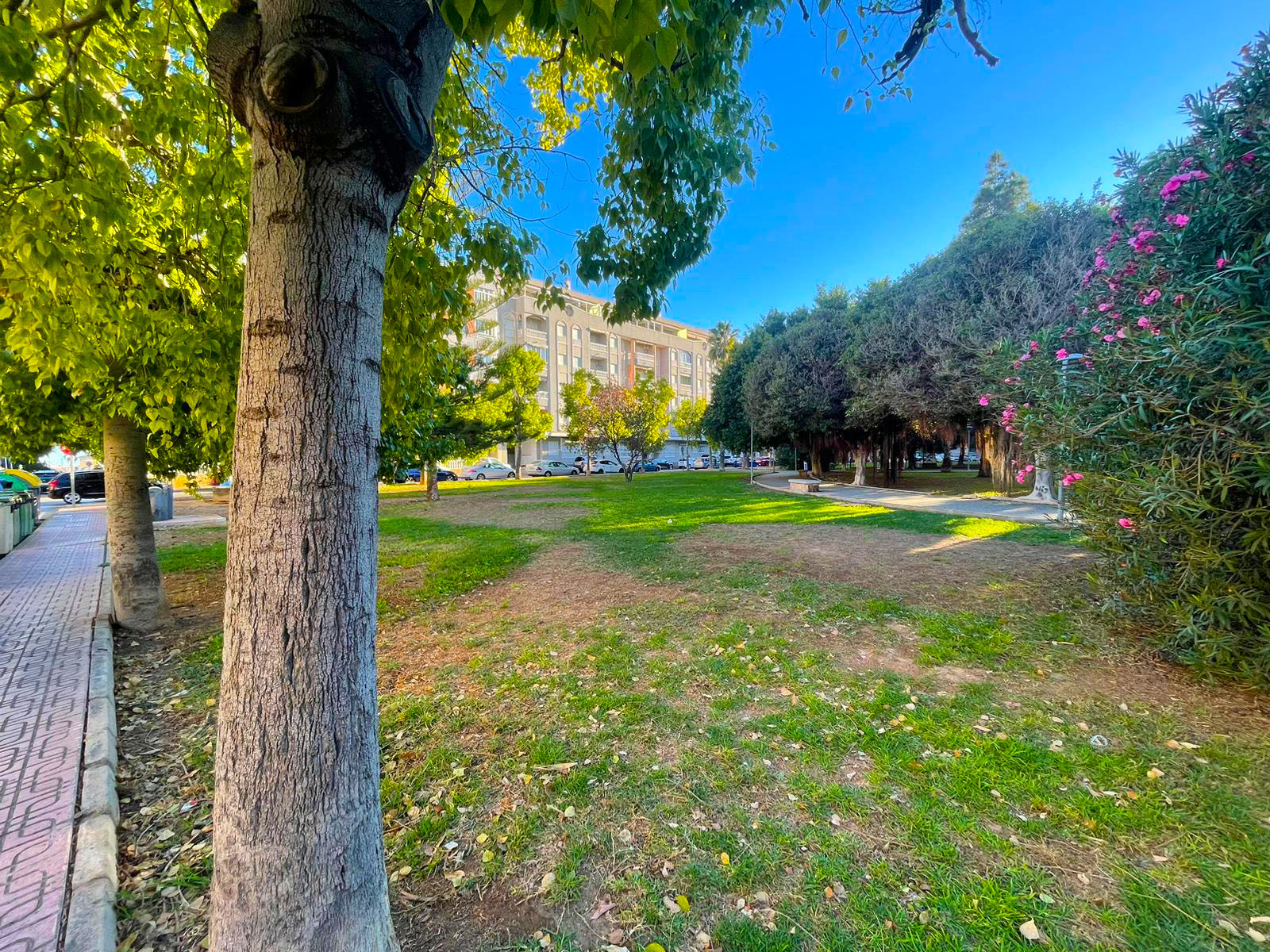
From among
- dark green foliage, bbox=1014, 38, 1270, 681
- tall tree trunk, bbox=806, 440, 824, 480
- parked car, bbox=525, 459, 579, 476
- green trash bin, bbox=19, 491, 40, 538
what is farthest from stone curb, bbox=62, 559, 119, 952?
parked car, bbox=525, 459, 579, 476

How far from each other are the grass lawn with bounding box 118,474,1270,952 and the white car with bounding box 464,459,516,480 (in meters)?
34.6

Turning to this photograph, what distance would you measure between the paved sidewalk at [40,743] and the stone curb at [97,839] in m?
0.05

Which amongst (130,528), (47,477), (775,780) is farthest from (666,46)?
(47,477)

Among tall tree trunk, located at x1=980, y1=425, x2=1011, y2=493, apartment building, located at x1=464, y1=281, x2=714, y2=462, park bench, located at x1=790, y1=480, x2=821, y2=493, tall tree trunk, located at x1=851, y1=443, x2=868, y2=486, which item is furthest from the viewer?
apartment building, located at x1=464, y1=281, x2=714, y2=462

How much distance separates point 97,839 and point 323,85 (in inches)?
129

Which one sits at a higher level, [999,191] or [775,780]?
[999,191]

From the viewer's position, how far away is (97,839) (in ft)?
7.17

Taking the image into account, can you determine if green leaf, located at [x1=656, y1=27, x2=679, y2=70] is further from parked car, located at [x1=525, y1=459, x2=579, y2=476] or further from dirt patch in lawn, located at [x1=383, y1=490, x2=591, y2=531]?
parked car, located at [x1=525, y1=459, x2=579, y2=476]

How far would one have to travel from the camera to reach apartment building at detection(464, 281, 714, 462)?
4269cm

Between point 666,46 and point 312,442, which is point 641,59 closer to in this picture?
point 666,46

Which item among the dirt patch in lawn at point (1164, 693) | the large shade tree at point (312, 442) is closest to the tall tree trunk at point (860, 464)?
the dirt patch in lawn at point (1164, 693)

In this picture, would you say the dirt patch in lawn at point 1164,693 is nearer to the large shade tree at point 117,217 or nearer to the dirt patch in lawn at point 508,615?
the dirt patch in lawn at point 508,615

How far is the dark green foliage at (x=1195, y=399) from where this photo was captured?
308cm

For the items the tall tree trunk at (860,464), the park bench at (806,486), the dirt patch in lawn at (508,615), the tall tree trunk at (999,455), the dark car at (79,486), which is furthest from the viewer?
the tall tree trunk at (860,464)
